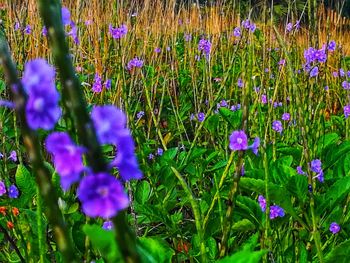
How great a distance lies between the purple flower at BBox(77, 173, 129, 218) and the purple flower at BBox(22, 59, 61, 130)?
0.16ft

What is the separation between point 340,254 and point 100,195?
0.95 meters

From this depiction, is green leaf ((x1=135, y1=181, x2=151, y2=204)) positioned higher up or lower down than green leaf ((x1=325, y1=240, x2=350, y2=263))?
lower down

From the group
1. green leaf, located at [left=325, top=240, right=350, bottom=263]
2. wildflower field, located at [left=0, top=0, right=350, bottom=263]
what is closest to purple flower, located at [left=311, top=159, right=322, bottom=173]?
wildflower field, located at [left=0, top=0, right=350, bottom=263]

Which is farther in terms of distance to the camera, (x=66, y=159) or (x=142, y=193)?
(x=142, y=193)

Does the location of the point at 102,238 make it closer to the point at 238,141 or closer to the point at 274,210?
the point at 238,141

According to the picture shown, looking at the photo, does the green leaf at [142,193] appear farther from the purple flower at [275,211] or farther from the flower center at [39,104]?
the flower center at [39,104]

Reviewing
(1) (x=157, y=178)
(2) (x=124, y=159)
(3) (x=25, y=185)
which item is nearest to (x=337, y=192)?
(1) (x=157, y=178)

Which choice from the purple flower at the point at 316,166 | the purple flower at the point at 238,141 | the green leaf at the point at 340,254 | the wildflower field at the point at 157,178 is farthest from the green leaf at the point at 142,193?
the purple flower at the point at 238,141

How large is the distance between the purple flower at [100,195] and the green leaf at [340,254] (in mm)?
920

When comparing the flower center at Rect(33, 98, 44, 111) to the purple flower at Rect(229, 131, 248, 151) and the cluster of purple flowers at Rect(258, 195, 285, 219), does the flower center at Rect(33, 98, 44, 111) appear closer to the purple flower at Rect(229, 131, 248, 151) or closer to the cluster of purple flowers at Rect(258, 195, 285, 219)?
the purple flower at Rect(229, 131, 248, 151)

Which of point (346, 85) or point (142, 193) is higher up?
point (346, 85)

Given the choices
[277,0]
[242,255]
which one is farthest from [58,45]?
[277,0]

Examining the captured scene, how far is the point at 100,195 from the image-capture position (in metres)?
0.33

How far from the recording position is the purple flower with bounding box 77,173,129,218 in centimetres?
33
